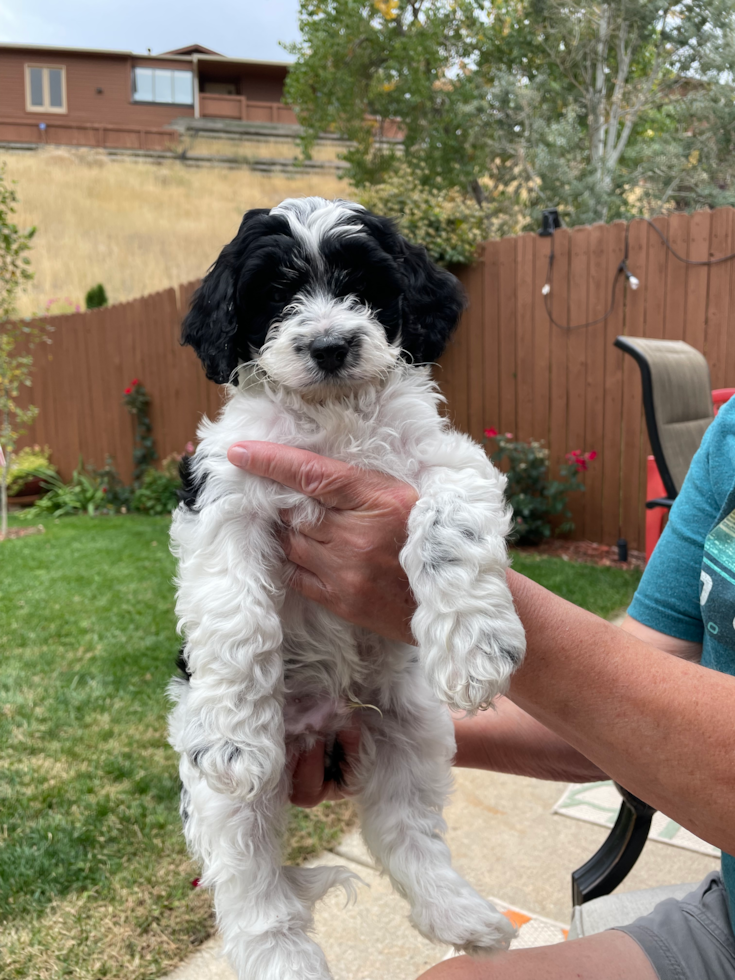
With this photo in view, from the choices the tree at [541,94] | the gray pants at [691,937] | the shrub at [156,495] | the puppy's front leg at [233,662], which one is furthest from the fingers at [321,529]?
the tree at [541,94]

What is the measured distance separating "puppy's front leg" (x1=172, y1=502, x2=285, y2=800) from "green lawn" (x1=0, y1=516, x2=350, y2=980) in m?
1.35

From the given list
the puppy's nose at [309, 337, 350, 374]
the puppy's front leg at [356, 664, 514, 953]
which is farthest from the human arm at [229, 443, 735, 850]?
the puppy's nose at [309, 337, 350, 374]

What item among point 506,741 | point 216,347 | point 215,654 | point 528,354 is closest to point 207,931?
point 506,741

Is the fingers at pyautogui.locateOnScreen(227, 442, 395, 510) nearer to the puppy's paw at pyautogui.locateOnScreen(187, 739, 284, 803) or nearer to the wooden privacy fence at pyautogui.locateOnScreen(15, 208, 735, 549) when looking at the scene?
the puppy's paw at pyautogui.locateOnScreen(187, 739, 284, 803)

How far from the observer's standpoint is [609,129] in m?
17.8

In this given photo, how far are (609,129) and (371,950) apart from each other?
19.4 m

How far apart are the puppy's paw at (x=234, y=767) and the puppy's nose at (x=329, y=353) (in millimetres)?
851

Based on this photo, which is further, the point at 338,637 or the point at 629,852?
the point at 629,852

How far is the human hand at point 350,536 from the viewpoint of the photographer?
4.79 ft

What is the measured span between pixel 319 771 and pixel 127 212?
37.9 m

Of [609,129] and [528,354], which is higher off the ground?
[609,129]

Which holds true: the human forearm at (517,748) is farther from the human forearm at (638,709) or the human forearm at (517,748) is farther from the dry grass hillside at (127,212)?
the dry grass hillside at (127,212)

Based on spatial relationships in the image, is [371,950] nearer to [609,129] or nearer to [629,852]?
[629,852]

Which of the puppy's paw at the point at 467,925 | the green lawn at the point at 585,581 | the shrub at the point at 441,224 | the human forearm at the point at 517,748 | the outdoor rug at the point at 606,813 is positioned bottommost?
the outdoor rug at the point at 606,813
